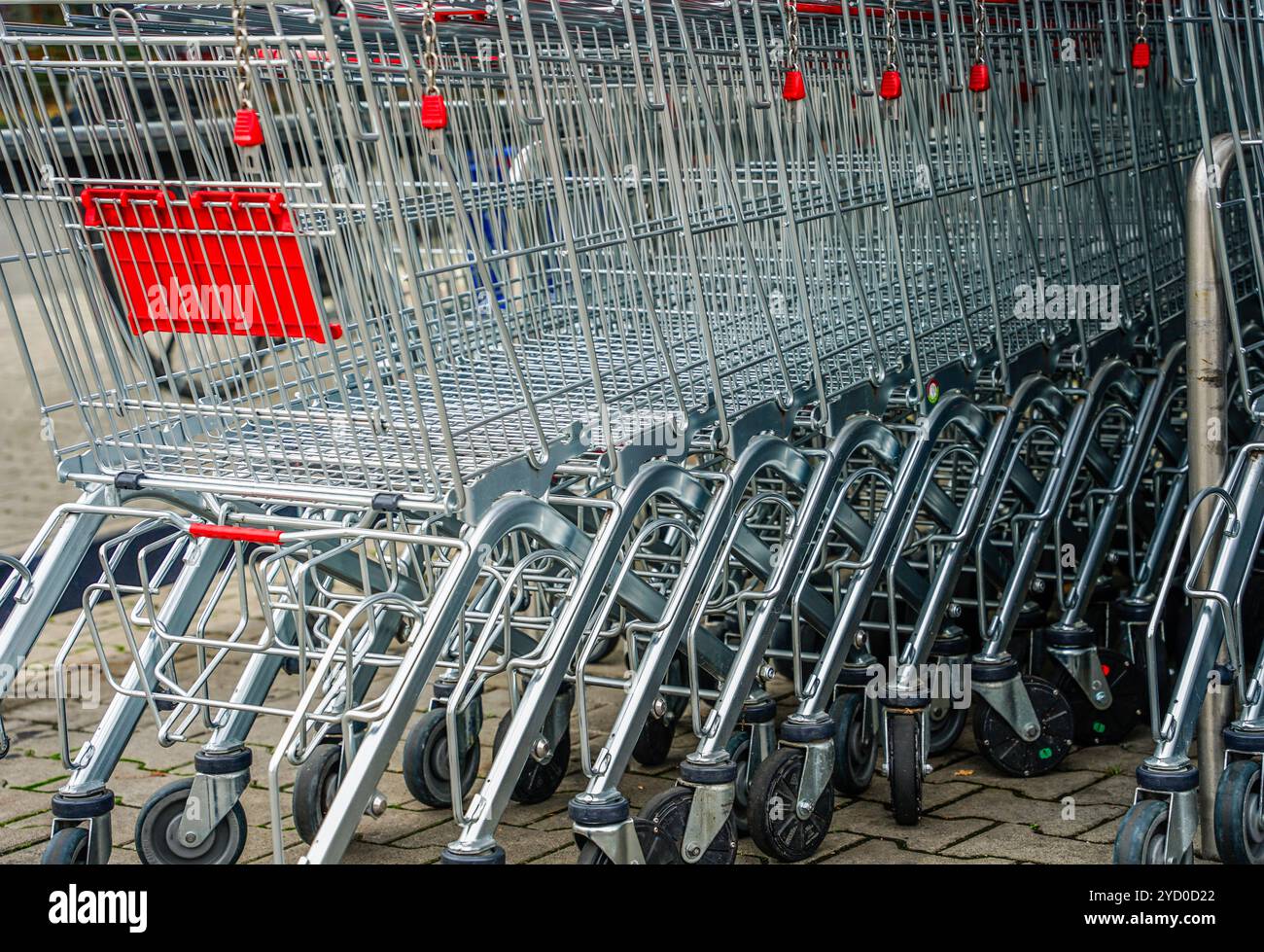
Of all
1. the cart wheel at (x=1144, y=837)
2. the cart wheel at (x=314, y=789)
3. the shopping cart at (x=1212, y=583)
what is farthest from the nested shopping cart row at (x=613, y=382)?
the cart wheel at (x=1144, y=837)

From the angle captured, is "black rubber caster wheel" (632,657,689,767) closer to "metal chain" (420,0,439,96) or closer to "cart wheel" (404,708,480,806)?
"cart wheel" (404,708,480,806)

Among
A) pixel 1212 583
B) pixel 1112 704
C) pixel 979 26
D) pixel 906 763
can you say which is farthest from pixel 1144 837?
pixel 979 26

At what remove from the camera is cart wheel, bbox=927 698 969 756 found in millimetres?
4836

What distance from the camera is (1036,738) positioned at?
462 centimetres

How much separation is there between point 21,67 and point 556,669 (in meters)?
1.69

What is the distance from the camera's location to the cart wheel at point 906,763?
170 inches

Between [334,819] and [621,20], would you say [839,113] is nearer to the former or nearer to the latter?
[621,20]

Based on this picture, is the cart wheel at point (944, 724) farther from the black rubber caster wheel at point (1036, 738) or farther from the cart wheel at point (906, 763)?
the cart wheel at point (906, 763)

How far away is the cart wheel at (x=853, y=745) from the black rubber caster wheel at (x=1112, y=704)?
0.61m

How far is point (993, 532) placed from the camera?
5.89 meters

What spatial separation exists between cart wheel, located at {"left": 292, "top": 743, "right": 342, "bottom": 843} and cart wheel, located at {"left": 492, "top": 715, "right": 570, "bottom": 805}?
461 millimetres

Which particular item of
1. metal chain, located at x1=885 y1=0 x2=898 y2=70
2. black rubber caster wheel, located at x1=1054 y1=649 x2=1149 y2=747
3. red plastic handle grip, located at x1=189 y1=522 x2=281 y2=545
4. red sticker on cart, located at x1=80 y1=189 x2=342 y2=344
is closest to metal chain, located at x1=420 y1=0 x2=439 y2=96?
red sticker on cart, located at x1=80 y1=189 x2=342 y2=344

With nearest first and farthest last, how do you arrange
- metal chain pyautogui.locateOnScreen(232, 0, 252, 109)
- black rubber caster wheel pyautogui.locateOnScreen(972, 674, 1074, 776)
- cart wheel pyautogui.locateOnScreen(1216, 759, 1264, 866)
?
metal chain pyautogui.locateOnScreen(232, 0, 252, 109) < cart wheel pyautogui.locateOnScreen(1216, 759, 1264, 866) < black rubber caster wheel pyautogui.locateOnScreen(972, 674, 1074, 776)
